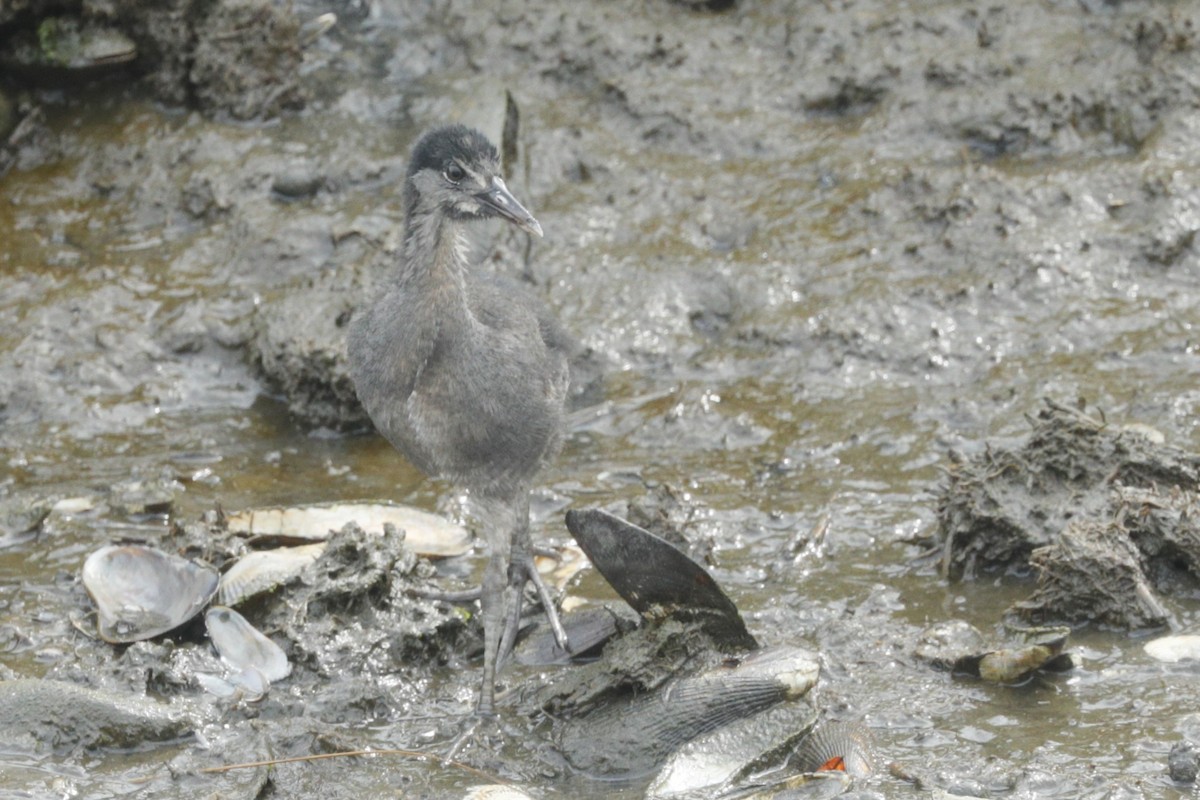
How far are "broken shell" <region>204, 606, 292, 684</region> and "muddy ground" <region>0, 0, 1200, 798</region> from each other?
0.62 feet

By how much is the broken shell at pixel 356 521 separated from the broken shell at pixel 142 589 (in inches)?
17.5

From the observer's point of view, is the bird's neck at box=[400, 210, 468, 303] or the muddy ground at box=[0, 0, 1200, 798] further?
the muddy ground at box=[0, 0, 1200, 798]

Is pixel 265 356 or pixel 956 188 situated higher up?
pixel 956 188

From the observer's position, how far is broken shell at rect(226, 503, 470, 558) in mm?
6340

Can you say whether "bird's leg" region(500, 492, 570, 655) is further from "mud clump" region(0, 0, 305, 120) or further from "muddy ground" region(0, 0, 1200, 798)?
"mud clump" region(0, 0, 305, 120)

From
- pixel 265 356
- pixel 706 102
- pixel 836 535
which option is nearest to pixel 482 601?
pixel 836 535

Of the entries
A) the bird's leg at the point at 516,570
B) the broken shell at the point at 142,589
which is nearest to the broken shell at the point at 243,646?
the broken shell at the point at 142,589

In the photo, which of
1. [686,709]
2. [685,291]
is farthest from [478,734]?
[685,291]

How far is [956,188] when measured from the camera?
8.34 m

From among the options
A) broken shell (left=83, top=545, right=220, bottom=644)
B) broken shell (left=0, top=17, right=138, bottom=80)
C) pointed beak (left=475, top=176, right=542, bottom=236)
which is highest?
broken shell (left=0, top=17, right=138, bottom=80)

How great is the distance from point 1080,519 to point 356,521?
2954mm

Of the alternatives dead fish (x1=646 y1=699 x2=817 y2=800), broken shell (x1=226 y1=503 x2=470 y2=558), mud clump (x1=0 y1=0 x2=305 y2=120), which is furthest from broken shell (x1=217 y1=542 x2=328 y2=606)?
mud clump (x1=0 y1=0 x2=305 y2=120)

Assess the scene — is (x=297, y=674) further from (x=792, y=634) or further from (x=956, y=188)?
(x=956, y=188)

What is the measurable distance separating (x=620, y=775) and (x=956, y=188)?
15.1ft
